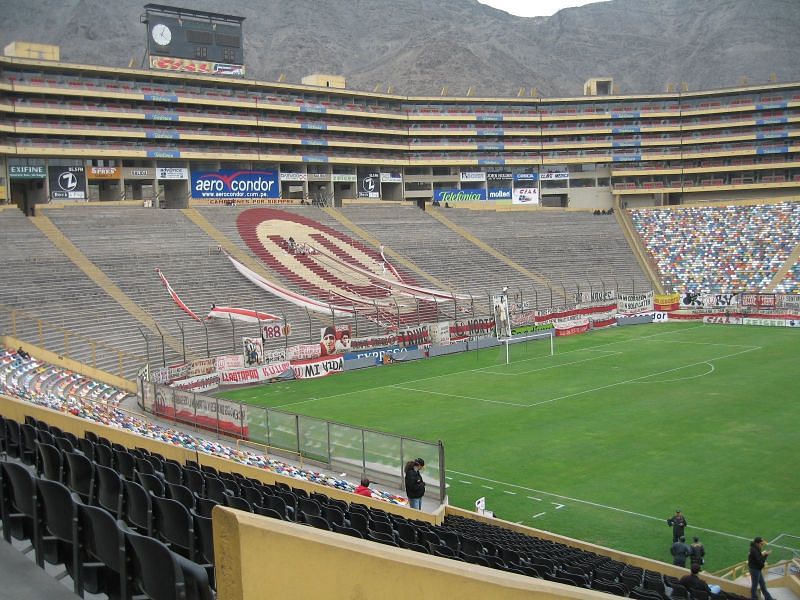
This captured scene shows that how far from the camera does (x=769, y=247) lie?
257 ft

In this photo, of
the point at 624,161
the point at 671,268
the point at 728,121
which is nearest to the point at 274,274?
the point at 671,268

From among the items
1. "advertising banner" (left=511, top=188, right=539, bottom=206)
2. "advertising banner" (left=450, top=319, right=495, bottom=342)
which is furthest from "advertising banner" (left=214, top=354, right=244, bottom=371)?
"advertising banner" (left=511, top=188, right=539, bottom=206)

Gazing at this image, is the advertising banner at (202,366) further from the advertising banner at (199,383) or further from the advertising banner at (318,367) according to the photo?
the advertising banner at (318,367)

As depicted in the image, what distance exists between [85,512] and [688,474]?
2280 centimetres

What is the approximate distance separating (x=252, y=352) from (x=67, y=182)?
1364 inches

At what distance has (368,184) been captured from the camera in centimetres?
9056

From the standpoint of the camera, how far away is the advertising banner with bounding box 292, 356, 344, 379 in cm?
4595

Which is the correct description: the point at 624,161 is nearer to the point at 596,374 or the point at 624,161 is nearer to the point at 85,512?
the point at 596,374

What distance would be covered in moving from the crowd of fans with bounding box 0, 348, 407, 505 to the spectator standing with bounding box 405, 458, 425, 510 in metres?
0.61

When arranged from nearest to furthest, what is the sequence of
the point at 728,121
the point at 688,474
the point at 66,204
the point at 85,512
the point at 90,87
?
the point at 85,512 < the point at 688,474 < the point at 66,204 < the point at 90,87 < the point at 728,121

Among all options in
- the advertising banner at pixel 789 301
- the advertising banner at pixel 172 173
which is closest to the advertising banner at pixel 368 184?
the advertising banner at pixel 172 173

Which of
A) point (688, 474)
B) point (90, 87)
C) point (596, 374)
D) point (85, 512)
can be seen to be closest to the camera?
point (85, 512)

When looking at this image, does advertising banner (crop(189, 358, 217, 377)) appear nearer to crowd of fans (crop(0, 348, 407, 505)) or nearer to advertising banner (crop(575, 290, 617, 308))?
crowd of fans (crop(0, 348, 407, 505))

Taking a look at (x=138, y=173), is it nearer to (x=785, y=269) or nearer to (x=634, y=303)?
(x=634, y=303)
